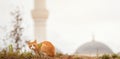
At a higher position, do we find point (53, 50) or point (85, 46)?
point (53, 50)

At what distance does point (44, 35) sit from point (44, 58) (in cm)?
7500

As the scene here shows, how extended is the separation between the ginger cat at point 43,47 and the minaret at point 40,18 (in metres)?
70.9

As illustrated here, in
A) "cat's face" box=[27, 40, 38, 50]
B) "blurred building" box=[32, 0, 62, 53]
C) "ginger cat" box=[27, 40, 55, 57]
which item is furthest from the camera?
"blurred building" box=[32, 0, 62, 53]

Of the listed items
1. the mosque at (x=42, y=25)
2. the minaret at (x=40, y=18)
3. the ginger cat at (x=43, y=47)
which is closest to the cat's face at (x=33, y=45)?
the ginger cat at (x=43, y=47)

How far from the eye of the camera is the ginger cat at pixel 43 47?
7.64 m

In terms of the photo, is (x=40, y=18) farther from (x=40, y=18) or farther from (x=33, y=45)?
(x=33, y=45)

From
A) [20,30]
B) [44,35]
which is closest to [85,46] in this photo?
[44,35]

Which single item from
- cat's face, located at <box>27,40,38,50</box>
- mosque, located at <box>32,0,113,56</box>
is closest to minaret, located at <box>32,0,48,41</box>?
mosque, located at <box>32,0,113,56</box>

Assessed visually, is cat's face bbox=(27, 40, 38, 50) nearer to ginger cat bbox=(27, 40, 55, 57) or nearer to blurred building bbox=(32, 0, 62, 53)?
ginger cat bbox=(27, 40, 55, 57)

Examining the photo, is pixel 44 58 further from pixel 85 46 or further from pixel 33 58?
pixel 85 46

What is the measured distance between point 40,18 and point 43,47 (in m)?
73.5

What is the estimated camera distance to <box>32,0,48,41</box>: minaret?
7988 cm

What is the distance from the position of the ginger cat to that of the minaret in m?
70.9

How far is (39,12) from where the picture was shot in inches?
3332
